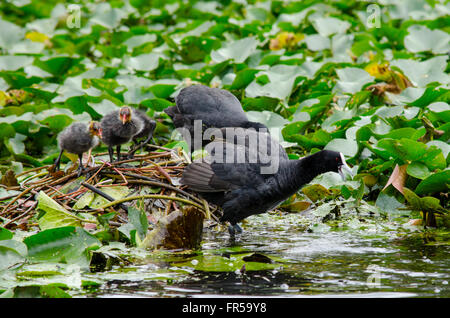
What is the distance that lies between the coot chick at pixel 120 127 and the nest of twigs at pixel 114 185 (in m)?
0.22

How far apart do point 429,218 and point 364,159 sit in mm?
942

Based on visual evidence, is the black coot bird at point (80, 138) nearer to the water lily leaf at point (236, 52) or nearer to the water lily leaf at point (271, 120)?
the water lily leaf at point (271, 120)

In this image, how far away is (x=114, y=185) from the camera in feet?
18.7

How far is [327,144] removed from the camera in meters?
6.15

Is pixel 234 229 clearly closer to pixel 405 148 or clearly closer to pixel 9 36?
pixel 405 148

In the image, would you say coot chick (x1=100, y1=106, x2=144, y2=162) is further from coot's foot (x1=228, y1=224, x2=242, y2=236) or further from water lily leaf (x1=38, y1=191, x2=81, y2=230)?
coot's foot (x1=228, y1=224, x2=242, y2=236)

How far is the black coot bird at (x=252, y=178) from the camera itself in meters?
5.22

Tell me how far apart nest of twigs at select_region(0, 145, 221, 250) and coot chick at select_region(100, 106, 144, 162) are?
0.22 metres

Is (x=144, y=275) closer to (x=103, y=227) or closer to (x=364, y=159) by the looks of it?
(x=103, y=227)

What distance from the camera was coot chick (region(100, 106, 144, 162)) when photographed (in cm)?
597

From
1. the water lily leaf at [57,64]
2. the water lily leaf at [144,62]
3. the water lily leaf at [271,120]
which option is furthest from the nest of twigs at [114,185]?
the water lily leaf at [57,64]

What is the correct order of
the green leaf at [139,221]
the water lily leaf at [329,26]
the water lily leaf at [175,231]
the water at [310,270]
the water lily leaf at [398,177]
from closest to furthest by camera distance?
1. the water at [310,270]
2. the water lily leaf at [175,231]
3. the green leaf at [139,221]
4. the water lily leaf at [398,177]
5. the water lily leaf at [329,26]

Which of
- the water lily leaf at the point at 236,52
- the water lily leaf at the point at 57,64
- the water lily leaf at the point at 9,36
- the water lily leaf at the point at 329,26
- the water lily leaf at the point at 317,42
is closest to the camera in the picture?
the water lily leaf at the point at 236,52

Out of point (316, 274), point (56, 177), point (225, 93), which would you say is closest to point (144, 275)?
point (316, 274)
